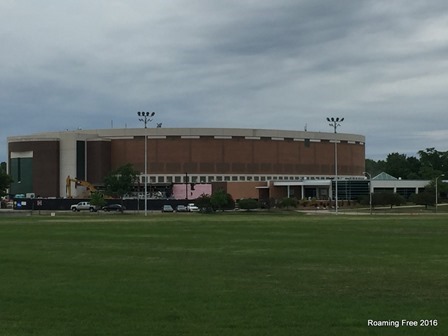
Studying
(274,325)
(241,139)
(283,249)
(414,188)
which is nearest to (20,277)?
(274,325)

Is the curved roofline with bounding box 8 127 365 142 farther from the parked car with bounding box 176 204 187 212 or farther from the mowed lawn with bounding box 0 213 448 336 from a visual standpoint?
the mowed lawn with bounding box 0 213 448 336

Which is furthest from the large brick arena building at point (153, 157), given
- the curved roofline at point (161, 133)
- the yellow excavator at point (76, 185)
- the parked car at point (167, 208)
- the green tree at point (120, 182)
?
the parked car at point (167, 208)

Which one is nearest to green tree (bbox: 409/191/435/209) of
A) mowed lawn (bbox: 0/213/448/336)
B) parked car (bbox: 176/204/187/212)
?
parked car (bbox: 176/204/187/212)

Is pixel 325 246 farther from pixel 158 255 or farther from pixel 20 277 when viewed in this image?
pixel 20 277

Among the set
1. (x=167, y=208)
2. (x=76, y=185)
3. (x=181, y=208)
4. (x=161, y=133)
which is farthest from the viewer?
(x=161, y=133)

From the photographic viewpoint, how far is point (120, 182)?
141250mm

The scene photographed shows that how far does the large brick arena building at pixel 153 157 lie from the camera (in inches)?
7092

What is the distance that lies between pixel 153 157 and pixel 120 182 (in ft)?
143

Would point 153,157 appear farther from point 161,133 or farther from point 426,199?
point 426,199

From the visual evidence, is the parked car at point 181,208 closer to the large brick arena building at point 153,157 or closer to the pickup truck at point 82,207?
the pickup truck at point 82,207

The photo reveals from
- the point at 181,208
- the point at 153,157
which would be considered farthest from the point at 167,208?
the point at 153,157

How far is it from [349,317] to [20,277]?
1051 cm

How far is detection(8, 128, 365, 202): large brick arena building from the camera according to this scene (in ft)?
591

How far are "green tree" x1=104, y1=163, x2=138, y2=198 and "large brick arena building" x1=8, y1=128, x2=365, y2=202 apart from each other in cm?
3546
